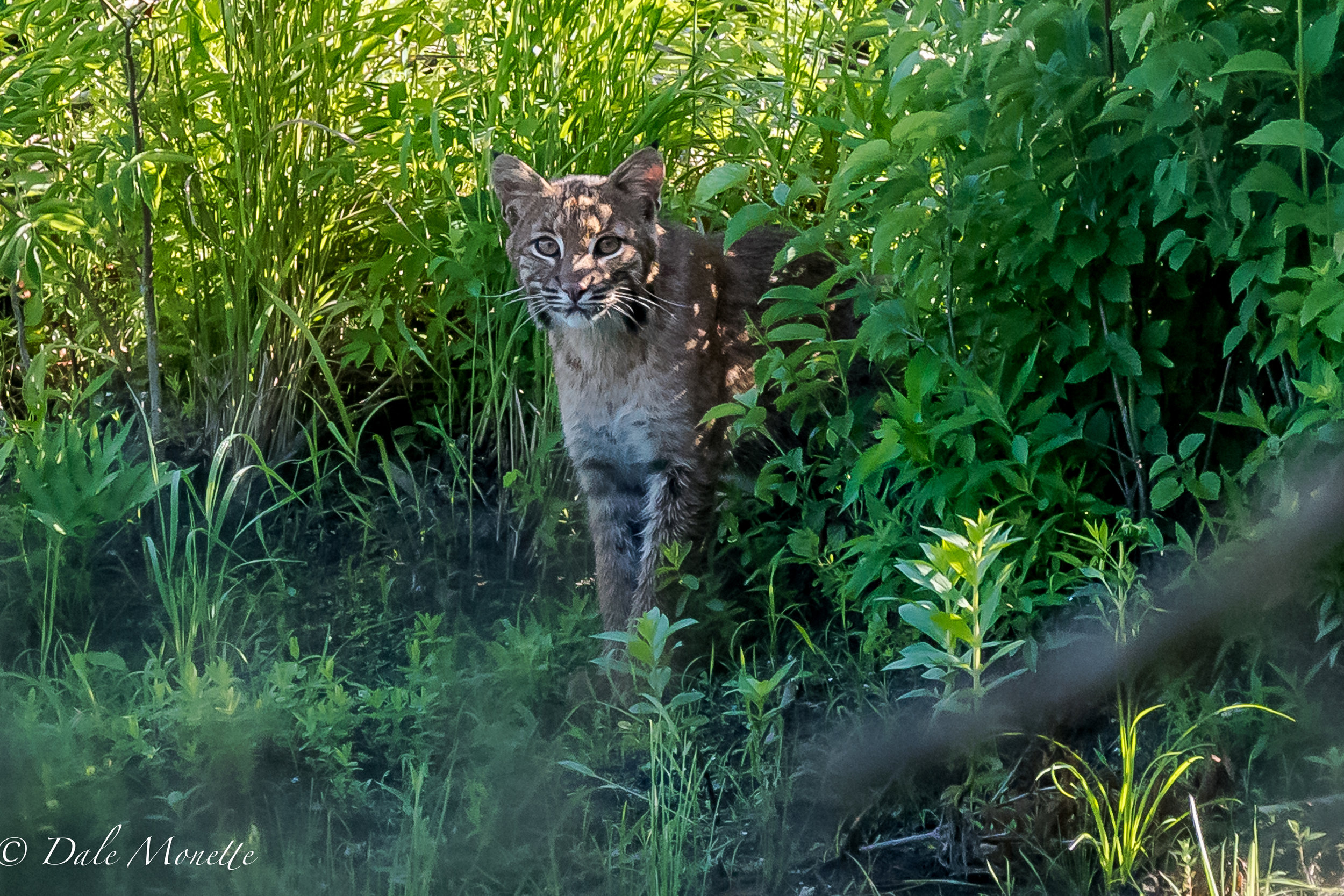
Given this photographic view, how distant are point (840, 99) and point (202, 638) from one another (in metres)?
2.14

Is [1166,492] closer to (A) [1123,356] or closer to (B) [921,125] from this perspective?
(A) [1123,356]

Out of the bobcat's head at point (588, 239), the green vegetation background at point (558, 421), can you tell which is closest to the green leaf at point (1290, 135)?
the green vegetation background at point (558, 421)

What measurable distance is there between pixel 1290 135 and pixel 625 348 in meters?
1.90

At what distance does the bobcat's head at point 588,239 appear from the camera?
3.40m

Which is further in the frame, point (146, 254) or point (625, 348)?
point (146, 254)

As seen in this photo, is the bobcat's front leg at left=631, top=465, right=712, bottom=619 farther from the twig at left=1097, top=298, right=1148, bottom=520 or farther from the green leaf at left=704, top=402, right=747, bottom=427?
the twig at left=1097, top=298, right=1148, bottom=520

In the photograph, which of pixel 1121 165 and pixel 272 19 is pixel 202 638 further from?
pixel 1121 165

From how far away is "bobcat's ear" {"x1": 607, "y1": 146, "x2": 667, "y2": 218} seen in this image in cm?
348

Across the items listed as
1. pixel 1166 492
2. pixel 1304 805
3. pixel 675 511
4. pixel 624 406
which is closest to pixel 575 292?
pixel 624 406

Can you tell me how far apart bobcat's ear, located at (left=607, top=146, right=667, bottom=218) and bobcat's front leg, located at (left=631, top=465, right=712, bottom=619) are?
744mm

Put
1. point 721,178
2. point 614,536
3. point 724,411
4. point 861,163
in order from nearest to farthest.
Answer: point 861,163
point 721,178
point 724,411
point 614,536

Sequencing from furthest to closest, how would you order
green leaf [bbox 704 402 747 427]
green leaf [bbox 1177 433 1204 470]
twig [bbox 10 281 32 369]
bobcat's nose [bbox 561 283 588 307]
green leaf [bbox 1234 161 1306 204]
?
twig [bbox 10 281 32 369]
bobcat's nose [bbox 561 283 588 307]
green leaf [bbox 704 402 747 427]
green leaf [bbox 1177 433 1204 470]
green leaf [bbox 1234 161 1306 204]

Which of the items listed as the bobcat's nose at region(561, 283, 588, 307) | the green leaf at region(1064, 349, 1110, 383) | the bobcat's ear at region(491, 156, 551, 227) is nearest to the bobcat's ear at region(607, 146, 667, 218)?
the bobcat's ear at region(491, 156, 551, 227)

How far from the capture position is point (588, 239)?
11.4ft
